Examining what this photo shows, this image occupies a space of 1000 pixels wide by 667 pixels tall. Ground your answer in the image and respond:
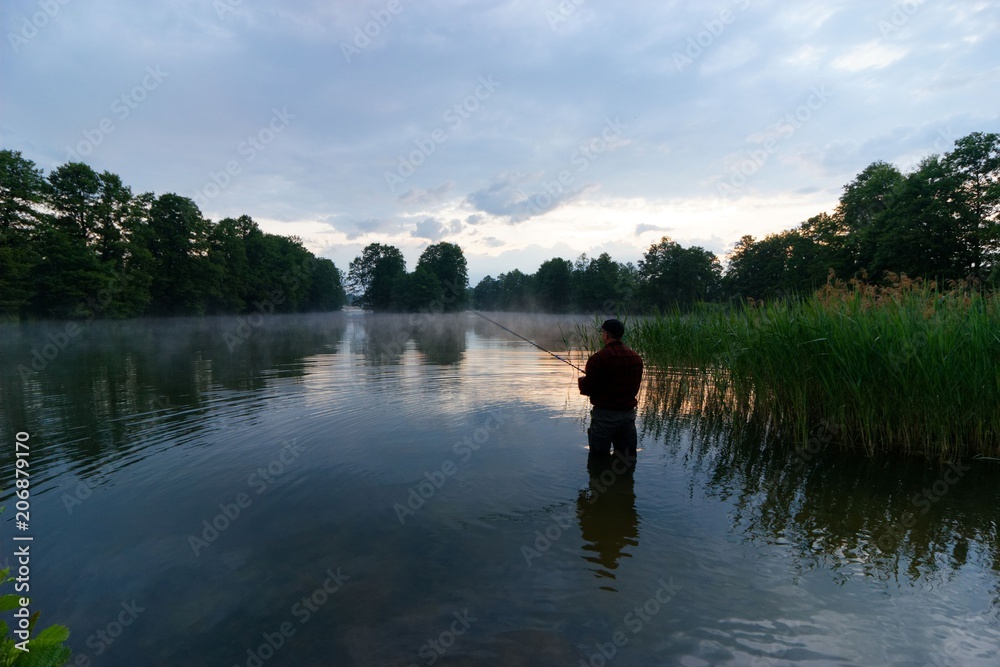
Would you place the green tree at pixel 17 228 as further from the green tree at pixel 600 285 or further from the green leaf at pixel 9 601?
the green tree at pixel 600 285

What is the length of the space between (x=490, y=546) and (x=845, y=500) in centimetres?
577

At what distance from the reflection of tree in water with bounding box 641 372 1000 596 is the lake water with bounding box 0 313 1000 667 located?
0.14ft

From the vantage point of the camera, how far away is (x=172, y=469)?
333 inches

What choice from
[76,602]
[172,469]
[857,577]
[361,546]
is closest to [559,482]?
[361,546]

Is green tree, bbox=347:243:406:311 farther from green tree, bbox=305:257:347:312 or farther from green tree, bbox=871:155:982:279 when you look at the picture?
green tree, bbox=871:155:982:279

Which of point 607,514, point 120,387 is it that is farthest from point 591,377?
point 120,387

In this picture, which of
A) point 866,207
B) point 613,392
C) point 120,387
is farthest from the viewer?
point 866,207

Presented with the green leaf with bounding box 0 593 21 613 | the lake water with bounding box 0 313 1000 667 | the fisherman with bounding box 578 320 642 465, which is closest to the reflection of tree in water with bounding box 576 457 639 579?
the lake water with bounding box 0 313 1000 667

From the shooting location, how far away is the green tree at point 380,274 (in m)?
140

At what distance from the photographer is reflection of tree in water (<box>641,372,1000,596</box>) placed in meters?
5.64

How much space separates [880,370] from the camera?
8.70 m

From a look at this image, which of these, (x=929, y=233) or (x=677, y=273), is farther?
(x=677, y=273)

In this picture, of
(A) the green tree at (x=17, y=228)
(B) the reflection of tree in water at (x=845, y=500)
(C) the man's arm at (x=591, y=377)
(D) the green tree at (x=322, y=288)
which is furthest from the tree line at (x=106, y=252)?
(B) the reflection of tree in water at (x=845, y=500)

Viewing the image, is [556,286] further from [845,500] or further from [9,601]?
[9,601]
